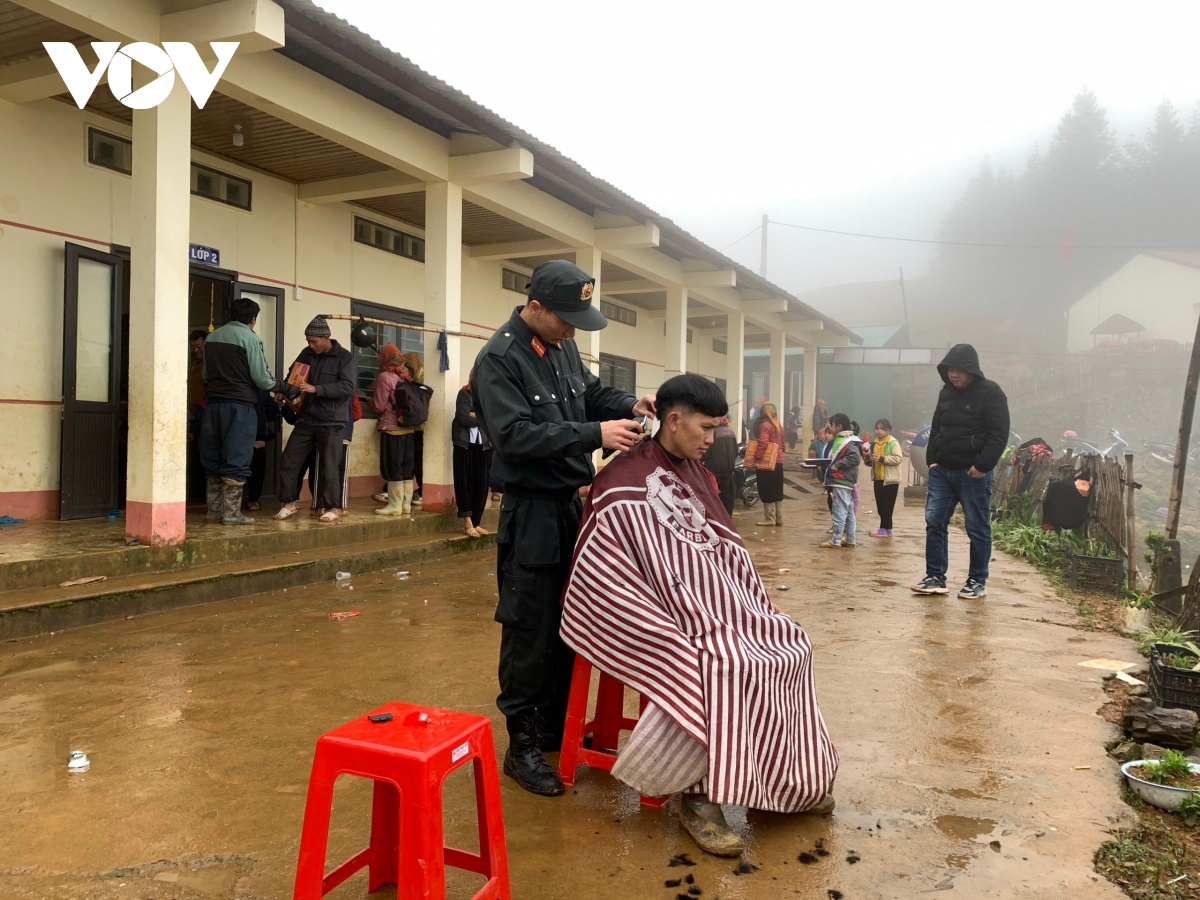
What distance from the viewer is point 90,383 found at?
727cm

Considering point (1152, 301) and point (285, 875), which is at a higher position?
point (1152, 301)

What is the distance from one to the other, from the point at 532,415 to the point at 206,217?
693 cm

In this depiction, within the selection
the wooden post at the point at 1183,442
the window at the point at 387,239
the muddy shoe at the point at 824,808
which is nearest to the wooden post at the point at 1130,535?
the wooden post at the point at 1183,442

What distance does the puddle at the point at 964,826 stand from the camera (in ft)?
8.57

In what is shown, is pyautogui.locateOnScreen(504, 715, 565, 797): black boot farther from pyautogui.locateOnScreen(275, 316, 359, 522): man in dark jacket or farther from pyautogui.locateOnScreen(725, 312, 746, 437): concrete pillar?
pyautogui.locateOnScreen(725, 312, 746, 437): concrete pillar

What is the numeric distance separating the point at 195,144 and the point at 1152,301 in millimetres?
42384

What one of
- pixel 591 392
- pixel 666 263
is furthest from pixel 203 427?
pixel 666 263

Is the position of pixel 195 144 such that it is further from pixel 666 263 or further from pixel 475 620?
pixel 666 263

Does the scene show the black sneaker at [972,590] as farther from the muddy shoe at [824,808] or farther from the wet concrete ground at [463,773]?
the muddy shoe at [824,808]

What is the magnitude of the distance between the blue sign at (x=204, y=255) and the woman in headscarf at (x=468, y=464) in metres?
2.83

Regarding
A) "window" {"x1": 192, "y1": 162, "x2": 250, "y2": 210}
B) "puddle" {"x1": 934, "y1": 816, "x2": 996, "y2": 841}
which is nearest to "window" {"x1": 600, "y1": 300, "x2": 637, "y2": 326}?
"window" {"x1": 192, "y1": 162, "x2": 250, "y2": 210}

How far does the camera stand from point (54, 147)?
7.05 metres

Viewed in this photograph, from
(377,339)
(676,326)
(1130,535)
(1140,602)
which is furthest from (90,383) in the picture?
(676,326)

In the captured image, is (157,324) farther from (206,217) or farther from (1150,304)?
(1150,304)
